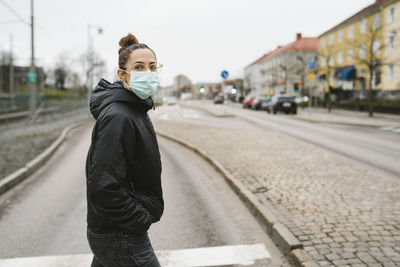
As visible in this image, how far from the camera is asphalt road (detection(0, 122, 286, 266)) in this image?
176 inches

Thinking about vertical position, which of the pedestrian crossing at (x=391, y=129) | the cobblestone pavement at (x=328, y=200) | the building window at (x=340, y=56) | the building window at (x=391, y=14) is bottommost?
the cobblestone pavement at (x=328, y=200)

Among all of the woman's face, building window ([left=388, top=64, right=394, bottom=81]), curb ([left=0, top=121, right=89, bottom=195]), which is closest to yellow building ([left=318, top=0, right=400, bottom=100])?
building window ([left=388, top=64, right=394, bottom=81])

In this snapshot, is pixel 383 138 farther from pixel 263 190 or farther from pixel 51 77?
pixel 51 77

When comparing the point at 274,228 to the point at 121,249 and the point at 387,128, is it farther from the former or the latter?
the point at 387,128

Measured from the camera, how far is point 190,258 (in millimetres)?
→ 4059

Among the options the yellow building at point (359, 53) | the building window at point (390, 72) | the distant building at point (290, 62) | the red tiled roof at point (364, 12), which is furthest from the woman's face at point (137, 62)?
the distant building at point (290, 62)

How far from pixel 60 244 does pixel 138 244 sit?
293 cm

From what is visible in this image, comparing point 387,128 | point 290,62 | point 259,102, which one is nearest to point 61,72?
→ point 290,62

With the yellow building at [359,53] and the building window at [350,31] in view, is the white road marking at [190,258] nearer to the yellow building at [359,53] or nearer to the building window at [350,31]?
the yellow building at [359,53]

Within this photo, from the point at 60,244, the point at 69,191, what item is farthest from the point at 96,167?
the point at 69,191

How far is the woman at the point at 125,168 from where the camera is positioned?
73.9 inches

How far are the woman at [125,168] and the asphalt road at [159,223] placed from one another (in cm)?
226

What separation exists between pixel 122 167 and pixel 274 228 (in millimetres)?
3061

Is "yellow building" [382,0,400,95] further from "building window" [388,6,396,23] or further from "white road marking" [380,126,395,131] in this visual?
"white road marking" [380,126,395,131]
